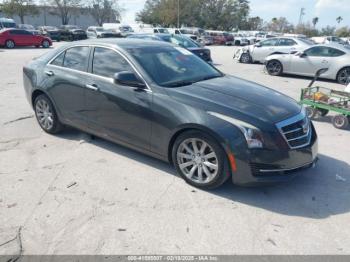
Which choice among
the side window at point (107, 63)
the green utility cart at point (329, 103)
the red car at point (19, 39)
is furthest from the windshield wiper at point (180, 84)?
the red car at point (19, 39)

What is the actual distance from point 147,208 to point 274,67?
11786 mm

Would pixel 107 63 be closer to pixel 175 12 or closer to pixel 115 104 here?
pixel 115 104

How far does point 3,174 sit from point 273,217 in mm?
3387

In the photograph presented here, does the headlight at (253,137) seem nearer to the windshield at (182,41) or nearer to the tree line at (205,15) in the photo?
the windshield at (182,41)

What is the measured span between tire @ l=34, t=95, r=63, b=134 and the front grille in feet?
11.9

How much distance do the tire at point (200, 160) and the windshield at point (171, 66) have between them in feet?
2.71

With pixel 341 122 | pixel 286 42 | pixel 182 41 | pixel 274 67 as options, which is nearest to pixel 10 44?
pixel 182 41

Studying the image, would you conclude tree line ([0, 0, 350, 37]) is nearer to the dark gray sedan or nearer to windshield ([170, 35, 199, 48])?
windshield ([170, 35, 199, 48])

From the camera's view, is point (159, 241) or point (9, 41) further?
point (9, 41)

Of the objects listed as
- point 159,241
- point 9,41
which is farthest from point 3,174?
point 9,41

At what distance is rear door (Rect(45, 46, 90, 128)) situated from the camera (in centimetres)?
498

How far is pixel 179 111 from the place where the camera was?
155 inches

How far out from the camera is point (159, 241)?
3098mm

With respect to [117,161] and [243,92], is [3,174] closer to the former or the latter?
[117,161]
